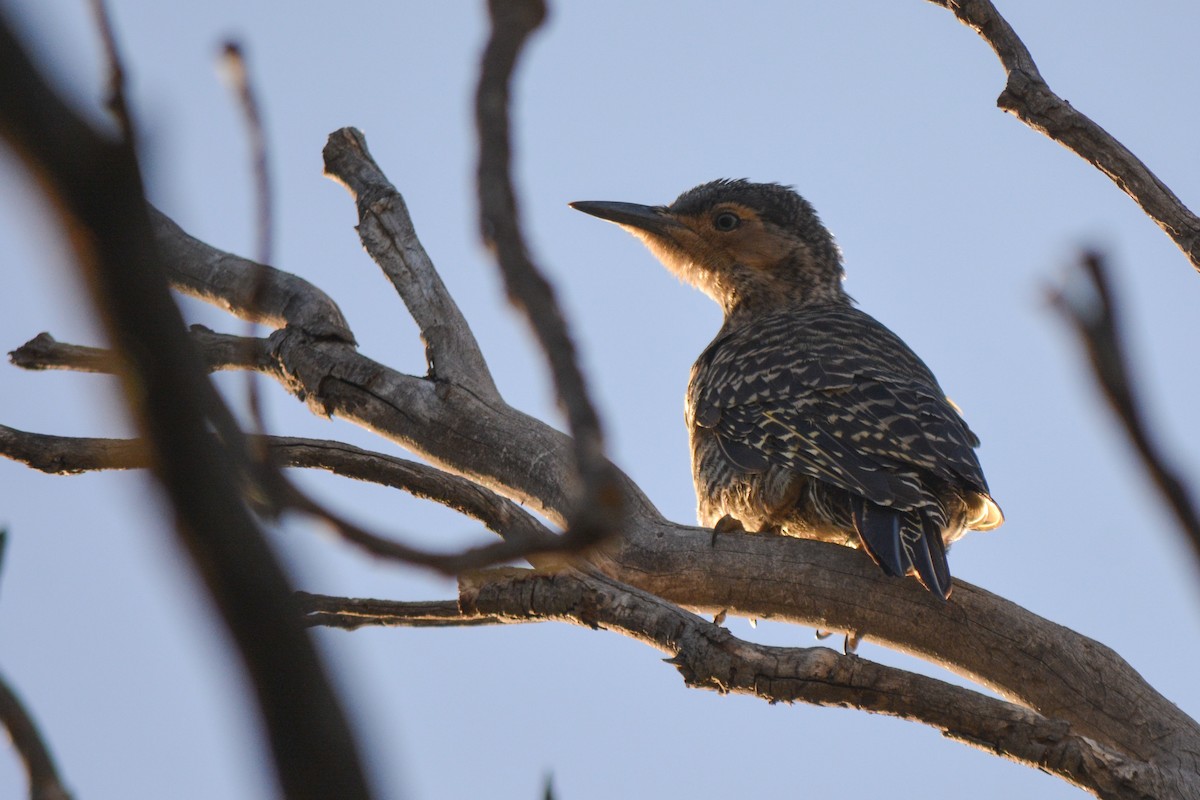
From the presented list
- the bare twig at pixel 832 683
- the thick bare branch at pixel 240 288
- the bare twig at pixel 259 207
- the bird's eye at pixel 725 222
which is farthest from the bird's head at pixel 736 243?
the bare twig at pixel 259 207

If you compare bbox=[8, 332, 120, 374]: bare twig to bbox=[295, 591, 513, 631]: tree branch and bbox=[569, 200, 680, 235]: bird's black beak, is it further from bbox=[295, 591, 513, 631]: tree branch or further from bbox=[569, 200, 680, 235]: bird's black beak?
bbox=[569, 200, 680, 235]: bird's black beak

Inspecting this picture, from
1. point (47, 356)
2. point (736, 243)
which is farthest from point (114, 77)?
point (736, 243)

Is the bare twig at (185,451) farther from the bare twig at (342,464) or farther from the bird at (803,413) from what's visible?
the bird at (803,413)

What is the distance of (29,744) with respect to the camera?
1.51 meters

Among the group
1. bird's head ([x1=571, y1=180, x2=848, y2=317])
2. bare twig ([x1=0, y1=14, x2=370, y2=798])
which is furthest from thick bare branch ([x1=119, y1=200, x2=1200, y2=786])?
bare twig ([x1=0, y1=14, x2=370, y2=798])

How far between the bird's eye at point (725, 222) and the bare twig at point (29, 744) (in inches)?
275

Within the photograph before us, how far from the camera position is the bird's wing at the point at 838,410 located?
5395 millimetres

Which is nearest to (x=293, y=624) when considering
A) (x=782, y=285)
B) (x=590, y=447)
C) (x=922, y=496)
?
(x=590, y=447)

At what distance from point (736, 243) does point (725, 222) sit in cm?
17

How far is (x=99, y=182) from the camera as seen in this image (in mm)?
1036

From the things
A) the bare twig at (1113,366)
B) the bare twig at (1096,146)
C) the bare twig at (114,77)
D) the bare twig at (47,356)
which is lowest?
the bare twig at (1113,366)

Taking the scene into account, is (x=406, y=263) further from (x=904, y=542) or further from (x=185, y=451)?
(x=185, y=451)

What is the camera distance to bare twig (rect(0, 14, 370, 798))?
40.3 inches

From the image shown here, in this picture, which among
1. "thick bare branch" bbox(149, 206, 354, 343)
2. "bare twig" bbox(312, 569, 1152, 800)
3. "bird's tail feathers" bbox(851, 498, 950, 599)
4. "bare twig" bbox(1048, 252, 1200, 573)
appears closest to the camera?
"bare twig" bbox(1048, 252, 1200, 573)
